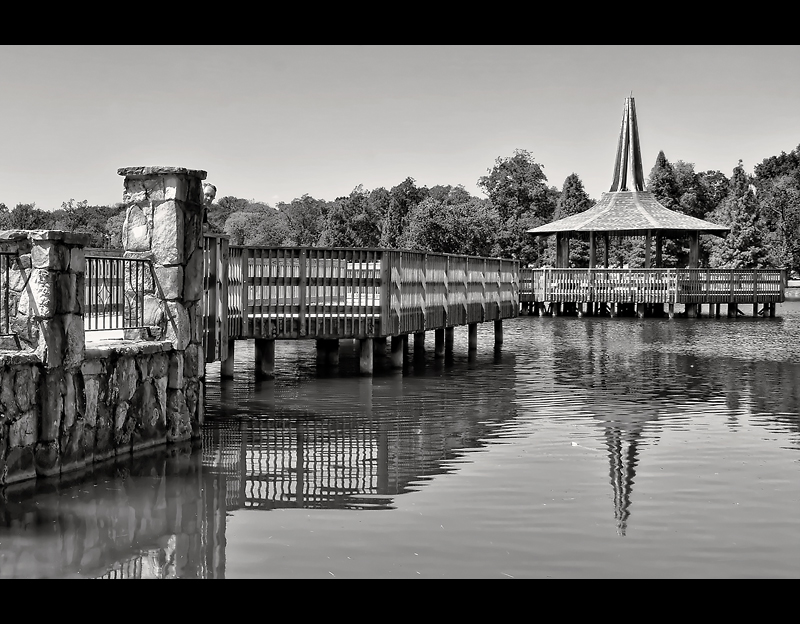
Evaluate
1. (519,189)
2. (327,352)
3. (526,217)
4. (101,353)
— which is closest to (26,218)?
(526,217)

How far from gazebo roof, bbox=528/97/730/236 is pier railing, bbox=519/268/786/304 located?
2.39m

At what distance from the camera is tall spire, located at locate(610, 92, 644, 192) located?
54.1 meters

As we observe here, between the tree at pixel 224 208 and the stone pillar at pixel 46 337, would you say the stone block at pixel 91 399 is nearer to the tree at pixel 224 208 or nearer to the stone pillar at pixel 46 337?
the stone pillar at pixel 46 337

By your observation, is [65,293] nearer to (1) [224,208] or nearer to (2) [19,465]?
(2) [19,465]

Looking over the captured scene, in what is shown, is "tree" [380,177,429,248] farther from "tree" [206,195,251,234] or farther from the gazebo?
"tree" [206,195,251,234]

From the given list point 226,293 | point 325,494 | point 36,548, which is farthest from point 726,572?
point 226,293

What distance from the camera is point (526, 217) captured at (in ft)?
282

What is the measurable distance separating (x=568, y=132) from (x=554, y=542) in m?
70.9

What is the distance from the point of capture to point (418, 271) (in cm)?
2164

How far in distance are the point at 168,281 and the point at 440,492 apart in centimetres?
447

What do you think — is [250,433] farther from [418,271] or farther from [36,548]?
[418,271]

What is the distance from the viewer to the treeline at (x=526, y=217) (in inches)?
2640

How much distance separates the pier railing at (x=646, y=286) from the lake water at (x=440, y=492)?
90.6 ft

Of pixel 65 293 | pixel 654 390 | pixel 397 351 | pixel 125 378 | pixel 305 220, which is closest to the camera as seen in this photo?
pixel 65 293
